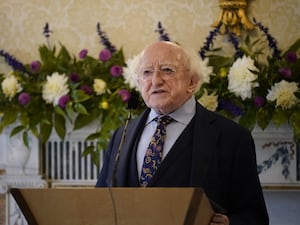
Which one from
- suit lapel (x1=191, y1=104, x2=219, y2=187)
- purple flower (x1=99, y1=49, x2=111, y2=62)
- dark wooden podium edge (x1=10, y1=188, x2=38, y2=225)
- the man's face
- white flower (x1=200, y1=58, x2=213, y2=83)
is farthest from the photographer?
purple flower (x1=99, y1=49, x2=111, y2=62)

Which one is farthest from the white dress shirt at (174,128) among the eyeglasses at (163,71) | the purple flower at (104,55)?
the purple flower at (104,55)

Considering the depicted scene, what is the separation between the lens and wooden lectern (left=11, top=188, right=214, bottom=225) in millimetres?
1567

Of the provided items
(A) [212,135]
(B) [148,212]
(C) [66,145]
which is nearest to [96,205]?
(B) [148,212]

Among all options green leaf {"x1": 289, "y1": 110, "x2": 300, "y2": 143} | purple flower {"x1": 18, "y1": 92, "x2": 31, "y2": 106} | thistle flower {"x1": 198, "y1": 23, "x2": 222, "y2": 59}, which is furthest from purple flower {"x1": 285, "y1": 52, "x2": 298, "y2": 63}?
purple flower {"x1": 18, "y1": 92, "x2": 31, "y2": 106}

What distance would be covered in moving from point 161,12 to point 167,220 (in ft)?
6.12

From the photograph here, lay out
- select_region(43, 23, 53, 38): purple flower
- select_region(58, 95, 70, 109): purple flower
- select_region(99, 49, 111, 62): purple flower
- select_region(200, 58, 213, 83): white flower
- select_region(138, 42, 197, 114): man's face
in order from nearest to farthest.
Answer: select_region(138, 42, 197, 114): man's face, select_region(200, 58, 213, 83): white flower, select_region(58, 95, 70, 109): purple flower, select_region(99, 49, 111, 62): purple flower, select_region(43, 23, 53, 38): purple flower

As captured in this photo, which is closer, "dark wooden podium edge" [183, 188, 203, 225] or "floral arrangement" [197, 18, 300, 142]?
"dark wooden podium edge" [183, 188, 203, 225]

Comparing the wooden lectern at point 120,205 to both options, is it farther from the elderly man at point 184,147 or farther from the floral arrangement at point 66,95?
the floral arrangement at point 66,95

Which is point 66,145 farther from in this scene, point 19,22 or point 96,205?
point 96,205

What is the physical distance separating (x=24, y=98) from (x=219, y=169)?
1.30 m

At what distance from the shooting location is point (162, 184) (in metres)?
2.05

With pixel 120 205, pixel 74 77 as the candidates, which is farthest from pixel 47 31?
pixel 120 205

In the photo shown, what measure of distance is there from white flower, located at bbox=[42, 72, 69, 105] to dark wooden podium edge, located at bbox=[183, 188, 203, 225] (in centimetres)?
157

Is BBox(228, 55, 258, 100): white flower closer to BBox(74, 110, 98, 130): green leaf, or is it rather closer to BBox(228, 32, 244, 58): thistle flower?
BBox(228, 32, 244, 58): thistle flower
